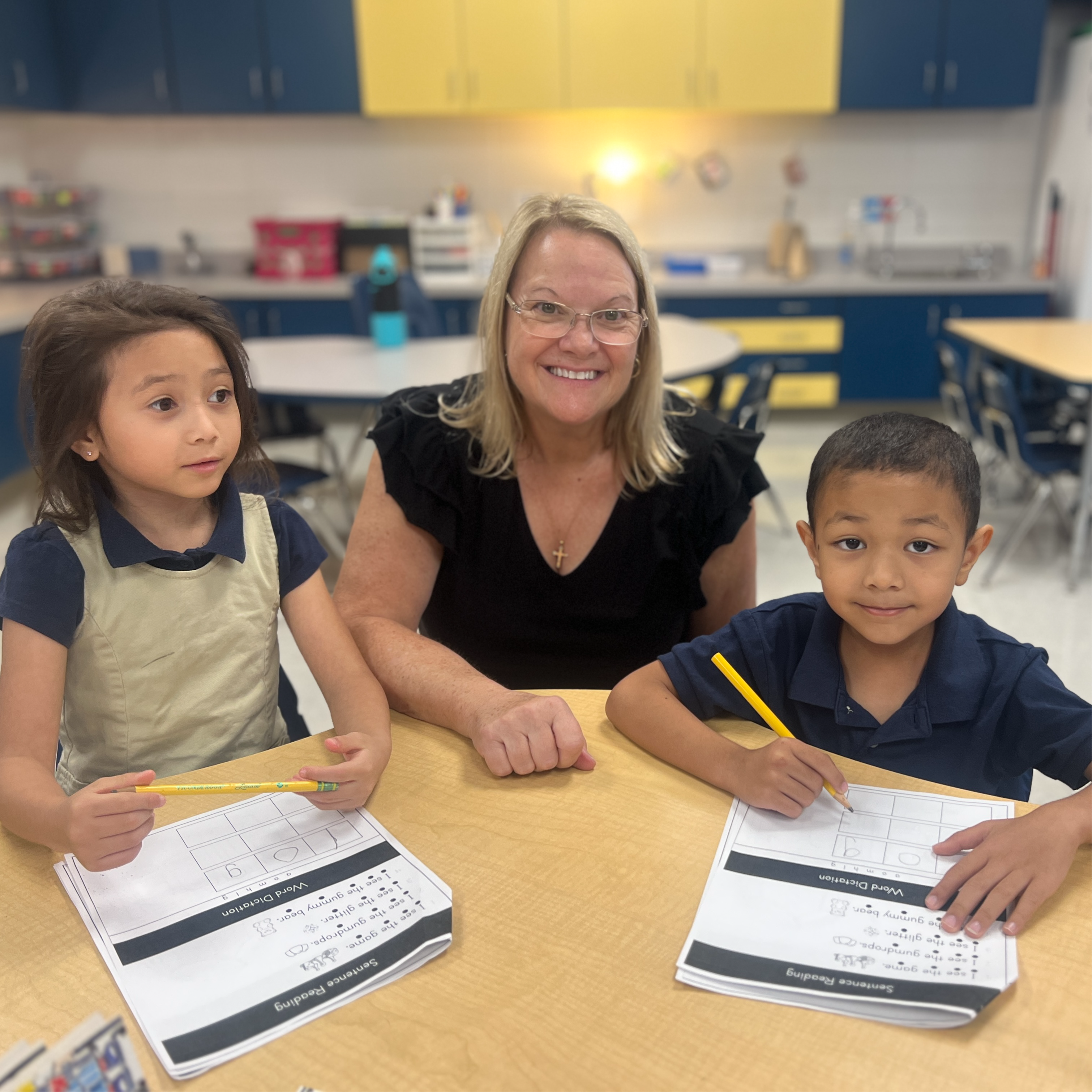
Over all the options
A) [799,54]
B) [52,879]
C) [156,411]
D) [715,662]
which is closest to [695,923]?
[715,662]

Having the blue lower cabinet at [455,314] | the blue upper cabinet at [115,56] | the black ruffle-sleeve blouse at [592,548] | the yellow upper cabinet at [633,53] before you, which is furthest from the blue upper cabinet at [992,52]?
the black ruffle-sleeve blouse at [592,548]

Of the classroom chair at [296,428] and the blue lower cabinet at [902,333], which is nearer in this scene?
the classroom chair at [296,428]

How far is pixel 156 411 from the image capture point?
1.08 meters

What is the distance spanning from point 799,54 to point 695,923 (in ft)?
18.8

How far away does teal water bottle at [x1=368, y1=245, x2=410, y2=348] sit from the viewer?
4000 mm

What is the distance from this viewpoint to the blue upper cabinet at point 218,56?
5.54m

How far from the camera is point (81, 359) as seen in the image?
3.49 feet

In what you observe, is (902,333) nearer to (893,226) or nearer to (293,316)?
(893,226)

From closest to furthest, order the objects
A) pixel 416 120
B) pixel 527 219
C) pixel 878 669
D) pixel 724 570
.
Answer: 1. pixel 878 669
2. pixel 527 219
3. pixel 724 570
4. pixel 416 120

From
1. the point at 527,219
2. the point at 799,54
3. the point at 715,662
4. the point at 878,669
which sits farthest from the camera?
the point at 799,54

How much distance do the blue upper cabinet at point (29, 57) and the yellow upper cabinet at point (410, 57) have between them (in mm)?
1710

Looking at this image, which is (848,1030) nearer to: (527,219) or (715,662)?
(715,662)

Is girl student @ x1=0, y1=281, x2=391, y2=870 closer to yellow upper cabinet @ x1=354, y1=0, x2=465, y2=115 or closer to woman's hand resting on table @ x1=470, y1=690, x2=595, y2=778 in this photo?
woman's hand resting on table @ x1=470, y1=690, x2=595, y2=778

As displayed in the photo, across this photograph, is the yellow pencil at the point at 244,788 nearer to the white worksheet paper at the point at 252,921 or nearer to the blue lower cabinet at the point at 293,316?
the white worksheet paper at the point at 252,921
